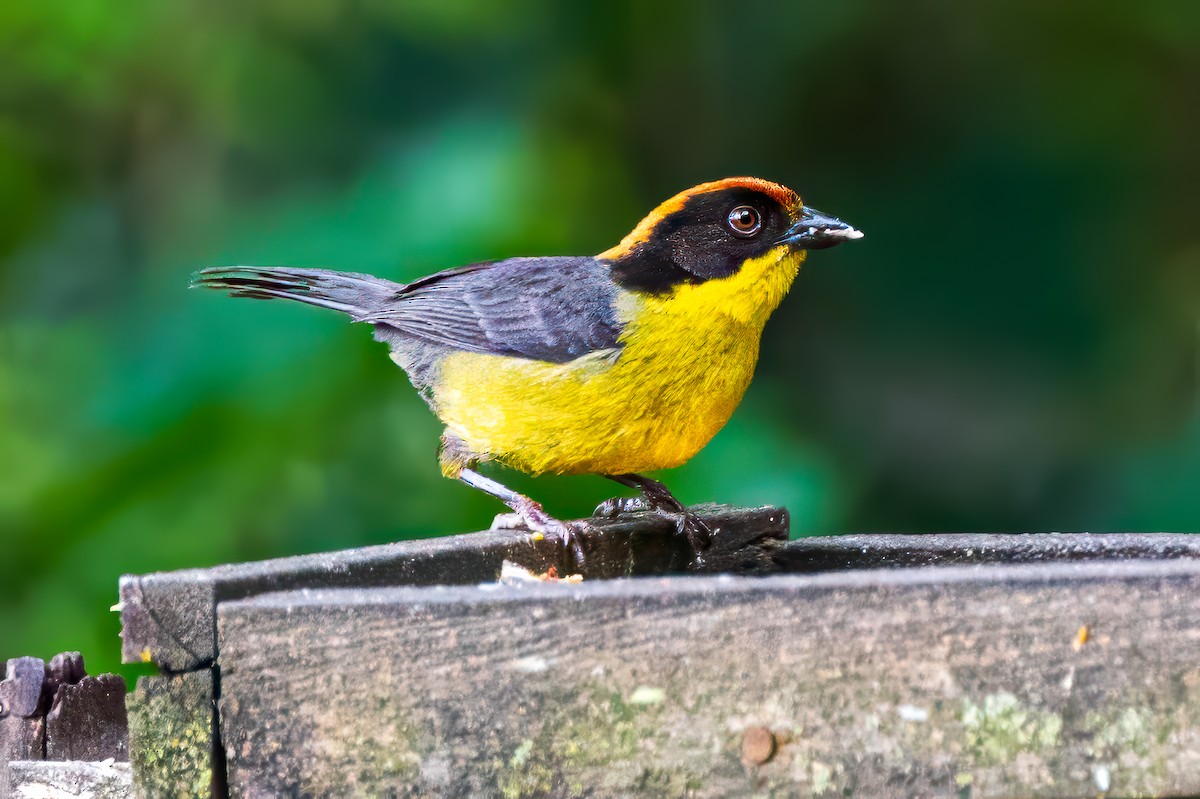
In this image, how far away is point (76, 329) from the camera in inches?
181

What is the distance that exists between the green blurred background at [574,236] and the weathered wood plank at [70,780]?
63.9 inches

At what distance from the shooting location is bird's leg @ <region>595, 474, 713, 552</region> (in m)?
3.63

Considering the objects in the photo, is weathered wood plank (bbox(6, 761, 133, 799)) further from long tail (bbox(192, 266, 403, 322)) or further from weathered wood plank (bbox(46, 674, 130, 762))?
long tail (bbox(192, 266, 403, 322))

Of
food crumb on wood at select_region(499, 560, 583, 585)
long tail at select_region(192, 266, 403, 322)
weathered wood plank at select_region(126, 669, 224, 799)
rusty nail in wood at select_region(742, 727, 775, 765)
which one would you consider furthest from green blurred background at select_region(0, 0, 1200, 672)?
rusty nail in wood at select_region(742, 727, 775, 765)

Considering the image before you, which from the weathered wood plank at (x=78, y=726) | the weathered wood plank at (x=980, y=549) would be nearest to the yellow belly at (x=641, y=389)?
the weathered wood plank at (x=980, y=549)

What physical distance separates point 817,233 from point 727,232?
25cm

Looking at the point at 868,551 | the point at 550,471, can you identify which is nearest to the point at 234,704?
the point at 868,551

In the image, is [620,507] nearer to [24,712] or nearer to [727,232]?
[727,232]

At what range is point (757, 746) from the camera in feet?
6.88

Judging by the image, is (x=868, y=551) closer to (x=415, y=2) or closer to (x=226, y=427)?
(x=226, y=427)

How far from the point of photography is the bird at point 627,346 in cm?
396

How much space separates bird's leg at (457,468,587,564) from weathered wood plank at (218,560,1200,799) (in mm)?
1268

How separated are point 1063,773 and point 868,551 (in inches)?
53.2

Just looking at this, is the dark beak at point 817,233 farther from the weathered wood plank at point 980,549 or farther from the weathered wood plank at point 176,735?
the weathered wood plank at point 176,735
